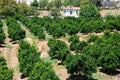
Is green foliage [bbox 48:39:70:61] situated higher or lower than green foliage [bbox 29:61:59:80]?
lower

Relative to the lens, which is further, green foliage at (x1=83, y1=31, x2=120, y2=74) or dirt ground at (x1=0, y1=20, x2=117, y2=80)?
dirt ground at (x1=0, y1=20, x2=117, y2=80)

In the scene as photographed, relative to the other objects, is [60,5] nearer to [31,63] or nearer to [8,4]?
[8,4]

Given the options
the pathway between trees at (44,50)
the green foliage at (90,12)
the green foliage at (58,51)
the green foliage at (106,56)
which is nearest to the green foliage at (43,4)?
the green foliage at (90,12)

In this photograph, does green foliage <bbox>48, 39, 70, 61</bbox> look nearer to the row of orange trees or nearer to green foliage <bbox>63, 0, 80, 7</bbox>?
the row of orange trees

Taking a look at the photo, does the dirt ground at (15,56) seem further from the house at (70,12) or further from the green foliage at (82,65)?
the house at (70,12)

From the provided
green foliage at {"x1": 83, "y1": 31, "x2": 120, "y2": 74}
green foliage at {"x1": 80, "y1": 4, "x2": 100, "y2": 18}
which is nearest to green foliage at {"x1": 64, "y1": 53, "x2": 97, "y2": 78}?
green foliage at {"x1": 83, "y1": 31, "x2": 120, "y2": 74}

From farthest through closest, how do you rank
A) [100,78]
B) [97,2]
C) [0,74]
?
[97,2] → [100,78] → [0,74]

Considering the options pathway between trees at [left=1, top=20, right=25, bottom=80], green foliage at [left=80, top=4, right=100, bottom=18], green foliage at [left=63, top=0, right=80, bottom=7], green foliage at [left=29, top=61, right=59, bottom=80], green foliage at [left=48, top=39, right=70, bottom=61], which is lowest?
green foliage at [left=63, top=0, right=80, bottom=7]

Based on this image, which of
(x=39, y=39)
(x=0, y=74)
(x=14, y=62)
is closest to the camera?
(x=0, y=74)

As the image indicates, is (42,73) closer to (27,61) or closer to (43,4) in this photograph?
(27,61)

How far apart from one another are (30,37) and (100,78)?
3068 centimetres

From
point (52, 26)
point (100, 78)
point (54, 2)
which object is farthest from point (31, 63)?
point (54, 2)

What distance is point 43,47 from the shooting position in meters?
59.9

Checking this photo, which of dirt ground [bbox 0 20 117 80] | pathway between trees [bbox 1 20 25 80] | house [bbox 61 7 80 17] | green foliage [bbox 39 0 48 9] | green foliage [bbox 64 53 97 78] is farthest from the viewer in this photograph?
green foliage [bbox 39 0 48 9]
